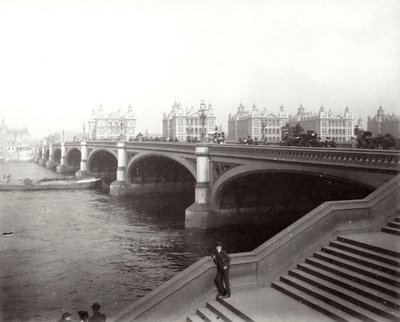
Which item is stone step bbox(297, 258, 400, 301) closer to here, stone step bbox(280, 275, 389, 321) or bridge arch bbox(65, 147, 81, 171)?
stone step bbox(280, 275, 389, 321)

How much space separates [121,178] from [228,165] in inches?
950

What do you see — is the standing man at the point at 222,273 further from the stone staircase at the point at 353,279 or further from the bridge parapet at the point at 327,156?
the bridge parapet at the point at 327,156

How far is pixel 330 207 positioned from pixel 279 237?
1.63 meters

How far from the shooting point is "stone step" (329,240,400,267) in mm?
9086

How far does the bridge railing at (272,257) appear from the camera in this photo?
31.5 feet

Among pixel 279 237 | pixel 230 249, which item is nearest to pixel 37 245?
pixel 230 249

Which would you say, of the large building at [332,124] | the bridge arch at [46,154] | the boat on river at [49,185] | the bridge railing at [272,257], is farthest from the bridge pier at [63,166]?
the bridge railing at [272,257]

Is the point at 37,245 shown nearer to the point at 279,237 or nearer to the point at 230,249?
the point at 230,249

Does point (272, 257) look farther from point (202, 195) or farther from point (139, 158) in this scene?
point (139, 158)

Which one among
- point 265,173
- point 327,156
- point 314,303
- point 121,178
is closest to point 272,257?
point 314,303

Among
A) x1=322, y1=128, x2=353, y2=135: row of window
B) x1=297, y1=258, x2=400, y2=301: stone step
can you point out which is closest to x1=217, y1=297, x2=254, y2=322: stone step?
x1=297, y1=258, x2=400, y2=301: stone step

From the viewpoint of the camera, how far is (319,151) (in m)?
17.5

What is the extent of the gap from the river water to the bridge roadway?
199 centimetres

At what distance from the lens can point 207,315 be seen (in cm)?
927
